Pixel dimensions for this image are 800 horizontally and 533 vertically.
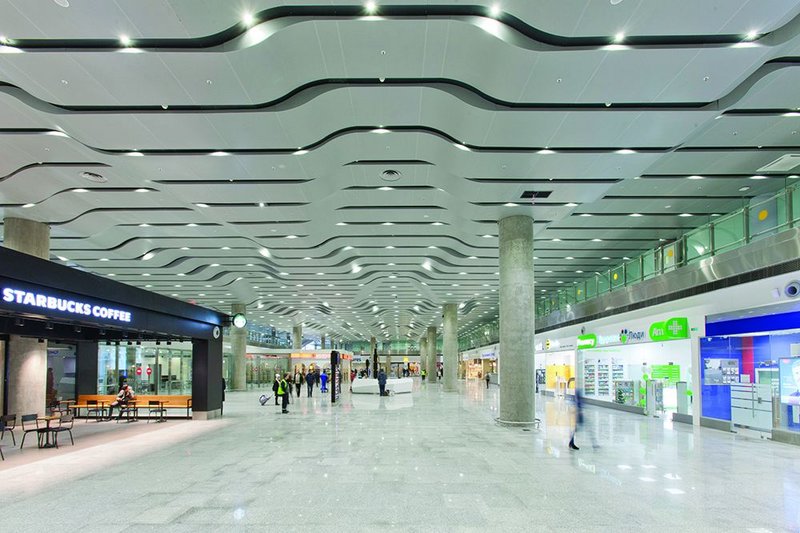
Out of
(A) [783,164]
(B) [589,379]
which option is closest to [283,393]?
(B) [589,379]

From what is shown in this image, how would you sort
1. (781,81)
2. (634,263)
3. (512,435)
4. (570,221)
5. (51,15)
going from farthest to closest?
(634,263), (570,221), (512,435), (781,81), (51,15)

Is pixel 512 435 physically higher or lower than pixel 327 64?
lower

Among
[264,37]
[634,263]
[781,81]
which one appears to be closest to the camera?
[264,37]

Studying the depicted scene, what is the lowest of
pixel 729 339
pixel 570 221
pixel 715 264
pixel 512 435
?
pixel 512 435

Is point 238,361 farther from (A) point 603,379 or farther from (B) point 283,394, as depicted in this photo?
(A) point 603,379

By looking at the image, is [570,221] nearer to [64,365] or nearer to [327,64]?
[327,64]

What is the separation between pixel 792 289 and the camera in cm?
1389

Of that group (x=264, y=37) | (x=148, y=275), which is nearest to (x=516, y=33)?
(x=264, y=37)

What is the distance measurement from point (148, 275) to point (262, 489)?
27.0 metres

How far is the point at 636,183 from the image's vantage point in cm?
1648

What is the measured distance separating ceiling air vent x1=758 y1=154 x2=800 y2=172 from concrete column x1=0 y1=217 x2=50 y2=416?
21.9 metres

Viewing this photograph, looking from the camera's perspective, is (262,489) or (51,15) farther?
(262,489)

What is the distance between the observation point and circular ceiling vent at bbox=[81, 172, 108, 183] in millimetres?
14960

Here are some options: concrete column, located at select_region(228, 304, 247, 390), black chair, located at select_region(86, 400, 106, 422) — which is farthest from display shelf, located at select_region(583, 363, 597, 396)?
concrete column, located at select_region(228, 304, 247, 390)
